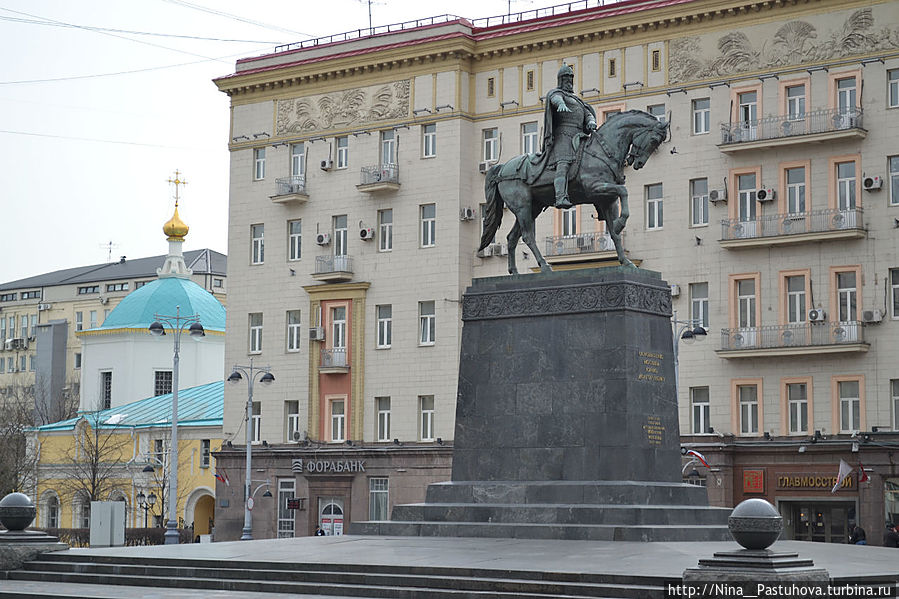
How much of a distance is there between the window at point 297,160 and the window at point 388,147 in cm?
394

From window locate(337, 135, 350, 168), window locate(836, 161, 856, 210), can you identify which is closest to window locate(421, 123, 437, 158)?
window locate(337, 135, 350, 168)

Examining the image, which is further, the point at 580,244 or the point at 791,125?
the point at 580,244

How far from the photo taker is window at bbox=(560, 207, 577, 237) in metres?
54.7

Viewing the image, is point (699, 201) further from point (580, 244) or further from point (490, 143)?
point (490, 143)

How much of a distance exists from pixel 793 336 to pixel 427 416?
583 inches

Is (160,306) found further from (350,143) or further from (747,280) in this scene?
(747,280)

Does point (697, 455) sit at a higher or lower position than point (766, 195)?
lower

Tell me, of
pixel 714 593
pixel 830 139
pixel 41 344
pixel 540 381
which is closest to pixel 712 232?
pixel 830 139

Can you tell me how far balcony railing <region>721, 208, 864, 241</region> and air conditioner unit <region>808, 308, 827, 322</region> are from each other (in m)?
2.60

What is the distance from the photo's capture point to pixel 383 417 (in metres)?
58.5

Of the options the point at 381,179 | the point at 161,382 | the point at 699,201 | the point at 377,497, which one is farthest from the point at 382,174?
the point at 161,382

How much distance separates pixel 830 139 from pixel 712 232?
17.2 ft

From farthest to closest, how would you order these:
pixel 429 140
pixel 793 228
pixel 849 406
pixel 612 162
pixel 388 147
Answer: pixel 388 147 < pixel 429 140 < pixel 793 228 < pixel 849 406 < pixel 612 162

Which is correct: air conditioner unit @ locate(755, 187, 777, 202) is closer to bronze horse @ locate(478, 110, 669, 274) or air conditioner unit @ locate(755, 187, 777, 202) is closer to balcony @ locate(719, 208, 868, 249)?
balcony @ locate(719, 208, 868, 249)
